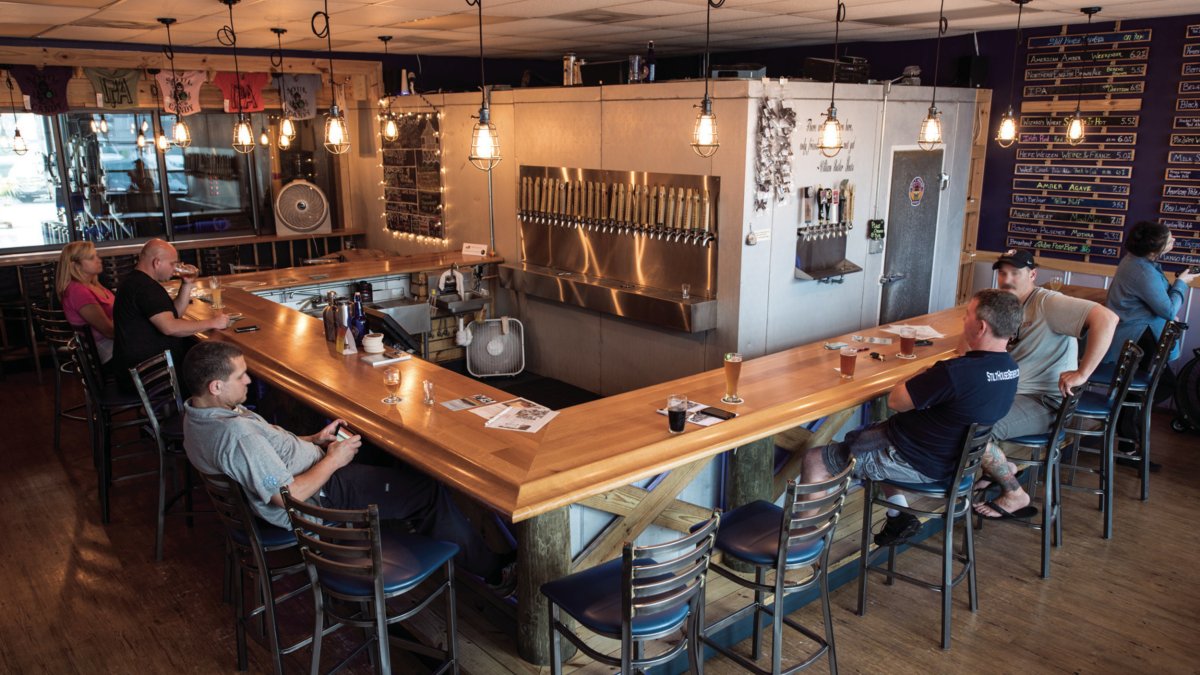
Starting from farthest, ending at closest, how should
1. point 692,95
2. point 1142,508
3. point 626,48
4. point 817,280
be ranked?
Result: point 626,48 → point 817,280 → point 692,95 → point 1142,508

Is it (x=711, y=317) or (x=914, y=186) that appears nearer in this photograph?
(x=711, y=317)

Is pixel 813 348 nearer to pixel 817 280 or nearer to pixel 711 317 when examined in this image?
pixel 711 317

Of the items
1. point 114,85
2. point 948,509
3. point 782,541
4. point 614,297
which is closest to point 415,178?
point 114,85

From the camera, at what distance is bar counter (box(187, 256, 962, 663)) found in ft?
9.73

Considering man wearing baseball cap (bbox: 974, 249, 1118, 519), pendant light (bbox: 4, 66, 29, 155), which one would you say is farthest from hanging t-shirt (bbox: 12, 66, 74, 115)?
man wearing baseball cap (bbox: 974, 249, 1118, 519)

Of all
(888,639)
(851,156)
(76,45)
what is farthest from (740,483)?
(76,45)

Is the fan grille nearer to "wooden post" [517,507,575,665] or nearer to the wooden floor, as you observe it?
the wooden floor

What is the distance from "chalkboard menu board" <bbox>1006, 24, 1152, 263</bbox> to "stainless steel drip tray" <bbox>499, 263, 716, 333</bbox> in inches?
144

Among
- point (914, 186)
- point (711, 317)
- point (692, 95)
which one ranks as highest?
point (692, 95)

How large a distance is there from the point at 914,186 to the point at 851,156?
3.40 ft

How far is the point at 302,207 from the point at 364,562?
25.5ft

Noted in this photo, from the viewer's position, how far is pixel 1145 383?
511cm

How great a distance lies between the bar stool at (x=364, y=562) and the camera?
107 inches

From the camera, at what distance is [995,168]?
788 centimetres
